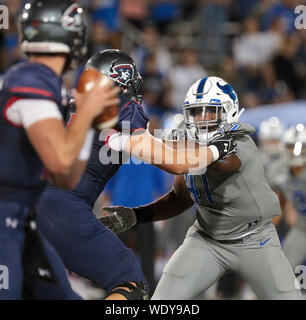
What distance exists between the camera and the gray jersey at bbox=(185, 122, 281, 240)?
3.79m

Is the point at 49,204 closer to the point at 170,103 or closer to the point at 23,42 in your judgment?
the point at 23,42

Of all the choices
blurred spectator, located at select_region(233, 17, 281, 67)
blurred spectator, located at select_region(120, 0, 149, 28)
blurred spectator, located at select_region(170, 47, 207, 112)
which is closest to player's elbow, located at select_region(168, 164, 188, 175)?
blurred spectator, located at select_region(170, 47, 207, 112)

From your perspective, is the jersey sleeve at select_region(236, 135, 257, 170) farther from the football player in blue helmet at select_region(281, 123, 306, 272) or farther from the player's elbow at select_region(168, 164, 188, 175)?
the football player in blue helmet at select_region(281, 123, 306, 272)

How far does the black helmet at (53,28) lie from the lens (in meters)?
2.84

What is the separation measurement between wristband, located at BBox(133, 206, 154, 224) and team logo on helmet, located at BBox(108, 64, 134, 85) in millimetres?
777

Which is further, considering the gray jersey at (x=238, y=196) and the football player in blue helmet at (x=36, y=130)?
the gray jersey at (x=238, y=196)

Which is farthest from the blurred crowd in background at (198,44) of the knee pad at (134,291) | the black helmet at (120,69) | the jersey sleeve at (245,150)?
the knee pad at (134,291)

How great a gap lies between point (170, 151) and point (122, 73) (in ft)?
2.14

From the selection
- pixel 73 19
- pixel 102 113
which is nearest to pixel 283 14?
Answer: pixel 73 19

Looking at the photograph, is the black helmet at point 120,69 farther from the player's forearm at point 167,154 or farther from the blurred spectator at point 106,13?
the blurred spectator at point 106,13

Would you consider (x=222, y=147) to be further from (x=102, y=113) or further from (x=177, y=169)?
(x=102, y=113)
